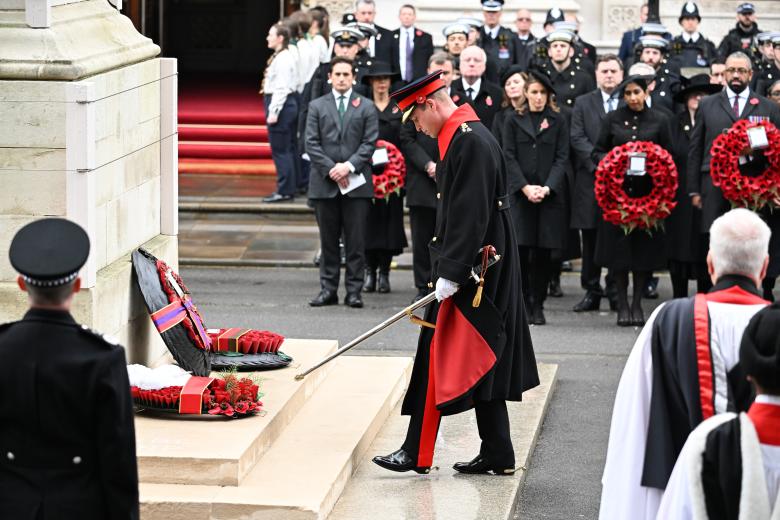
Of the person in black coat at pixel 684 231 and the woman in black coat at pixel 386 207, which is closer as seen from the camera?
the person in black coat at pixel 684 231

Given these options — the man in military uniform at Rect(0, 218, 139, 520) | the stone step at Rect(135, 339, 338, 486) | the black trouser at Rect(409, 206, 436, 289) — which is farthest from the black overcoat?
the man in military uniform at Rect(0, 218, 139, 520)

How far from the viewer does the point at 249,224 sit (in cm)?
1742

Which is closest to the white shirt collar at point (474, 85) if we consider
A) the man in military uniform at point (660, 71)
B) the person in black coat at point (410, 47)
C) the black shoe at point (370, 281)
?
the man in military uniform at point (660, 71)

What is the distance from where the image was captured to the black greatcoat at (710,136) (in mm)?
12445

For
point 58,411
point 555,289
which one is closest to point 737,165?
point 555,289

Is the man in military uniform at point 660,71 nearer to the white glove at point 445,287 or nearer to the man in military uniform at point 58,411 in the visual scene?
the white glove at point 445,287

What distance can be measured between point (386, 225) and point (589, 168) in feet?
6.52

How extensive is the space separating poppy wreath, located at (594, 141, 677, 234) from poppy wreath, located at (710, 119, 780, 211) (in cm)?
40

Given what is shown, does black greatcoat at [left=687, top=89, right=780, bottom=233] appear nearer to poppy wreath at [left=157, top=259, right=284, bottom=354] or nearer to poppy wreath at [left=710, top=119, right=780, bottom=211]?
poppy wreath at [left=710, top=119, right=780, bottom=211]

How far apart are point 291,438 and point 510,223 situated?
165 centimetres

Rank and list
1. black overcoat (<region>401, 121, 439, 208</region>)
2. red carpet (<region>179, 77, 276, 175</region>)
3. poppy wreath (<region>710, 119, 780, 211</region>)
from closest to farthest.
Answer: poppy wreath (<region>710, 119, 780, 211</region>), black overcoat (<region>401, 121, 439, 208</region>), red carpet (<region>179, 77, 276, 175</region>)

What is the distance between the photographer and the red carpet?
65.4 feet

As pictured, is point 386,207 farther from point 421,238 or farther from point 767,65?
point 767,65

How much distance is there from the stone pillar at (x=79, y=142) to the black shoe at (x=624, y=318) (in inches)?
206
